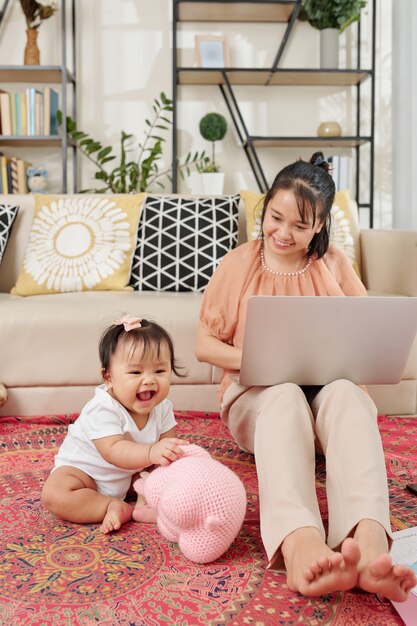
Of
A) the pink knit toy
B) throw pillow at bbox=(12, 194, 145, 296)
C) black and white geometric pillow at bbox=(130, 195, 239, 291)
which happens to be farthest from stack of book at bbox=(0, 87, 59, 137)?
the pink knit toy

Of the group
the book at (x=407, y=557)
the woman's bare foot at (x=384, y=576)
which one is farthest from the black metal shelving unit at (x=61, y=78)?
the woman's bare foot at (x=384, y=576)

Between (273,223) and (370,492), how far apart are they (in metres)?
0.66

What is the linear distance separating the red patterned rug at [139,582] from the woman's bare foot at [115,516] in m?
0.02

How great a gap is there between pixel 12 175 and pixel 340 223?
185 centimetres

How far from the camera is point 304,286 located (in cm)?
162

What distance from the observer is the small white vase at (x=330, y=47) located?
3.61m

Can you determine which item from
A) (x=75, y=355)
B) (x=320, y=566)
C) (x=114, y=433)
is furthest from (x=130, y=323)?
(x=75, y=355)

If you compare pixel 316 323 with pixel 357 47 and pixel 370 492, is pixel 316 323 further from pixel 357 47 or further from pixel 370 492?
pixel 357 47

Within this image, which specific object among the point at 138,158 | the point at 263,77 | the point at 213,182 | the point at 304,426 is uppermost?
the point at 263,77

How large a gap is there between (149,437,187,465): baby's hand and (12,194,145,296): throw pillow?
136cm

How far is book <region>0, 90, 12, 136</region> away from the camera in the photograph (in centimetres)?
355

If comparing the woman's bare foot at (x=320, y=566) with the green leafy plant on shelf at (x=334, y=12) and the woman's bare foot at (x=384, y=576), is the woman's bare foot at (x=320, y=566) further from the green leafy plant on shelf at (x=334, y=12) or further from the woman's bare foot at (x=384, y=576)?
the green leafy plant on shelf at (x=334, y=12)

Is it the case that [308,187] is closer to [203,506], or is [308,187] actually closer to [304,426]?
[304,426]

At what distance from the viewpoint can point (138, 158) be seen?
12.6 ft
